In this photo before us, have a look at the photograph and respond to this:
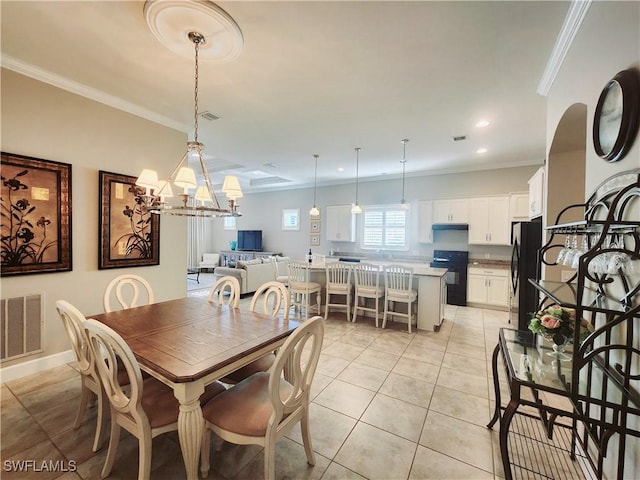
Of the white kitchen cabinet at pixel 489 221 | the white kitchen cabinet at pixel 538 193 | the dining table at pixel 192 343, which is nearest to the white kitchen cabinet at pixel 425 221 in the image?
the white kitchen cabinet at pixel 489 221

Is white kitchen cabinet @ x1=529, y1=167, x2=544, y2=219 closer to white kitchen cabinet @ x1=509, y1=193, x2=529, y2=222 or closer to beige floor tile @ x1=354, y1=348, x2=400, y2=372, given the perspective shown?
white kitchen cabinet @ x1=509, y1=193, x2=529, y2=222

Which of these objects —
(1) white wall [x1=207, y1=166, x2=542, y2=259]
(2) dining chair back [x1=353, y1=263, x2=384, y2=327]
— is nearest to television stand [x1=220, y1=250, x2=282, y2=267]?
(1) white wall [x1=207, y1=166, x2=542, y2=259]

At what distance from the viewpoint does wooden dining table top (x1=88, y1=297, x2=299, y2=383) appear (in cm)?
139

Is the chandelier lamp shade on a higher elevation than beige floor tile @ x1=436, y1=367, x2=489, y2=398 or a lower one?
higher

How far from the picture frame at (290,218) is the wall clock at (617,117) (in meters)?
6.85

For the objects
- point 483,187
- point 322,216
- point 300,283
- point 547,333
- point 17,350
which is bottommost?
point 17,350

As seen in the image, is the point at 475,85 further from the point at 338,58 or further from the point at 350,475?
the point at 350,475

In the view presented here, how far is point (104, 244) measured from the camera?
3.00 m

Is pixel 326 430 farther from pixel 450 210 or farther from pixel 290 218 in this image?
pixel 290 218

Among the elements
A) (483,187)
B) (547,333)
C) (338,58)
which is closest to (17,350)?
(338,58)

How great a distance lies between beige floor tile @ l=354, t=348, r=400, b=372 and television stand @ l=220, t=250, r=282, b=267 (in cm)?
552

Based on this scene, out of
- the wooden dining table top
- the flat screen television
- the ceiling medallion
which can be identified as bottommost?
the wooden dining table top

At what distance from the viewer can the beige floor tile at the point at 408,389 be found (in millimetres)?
2334

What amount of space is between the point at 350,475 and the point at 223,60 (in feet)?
10.2
